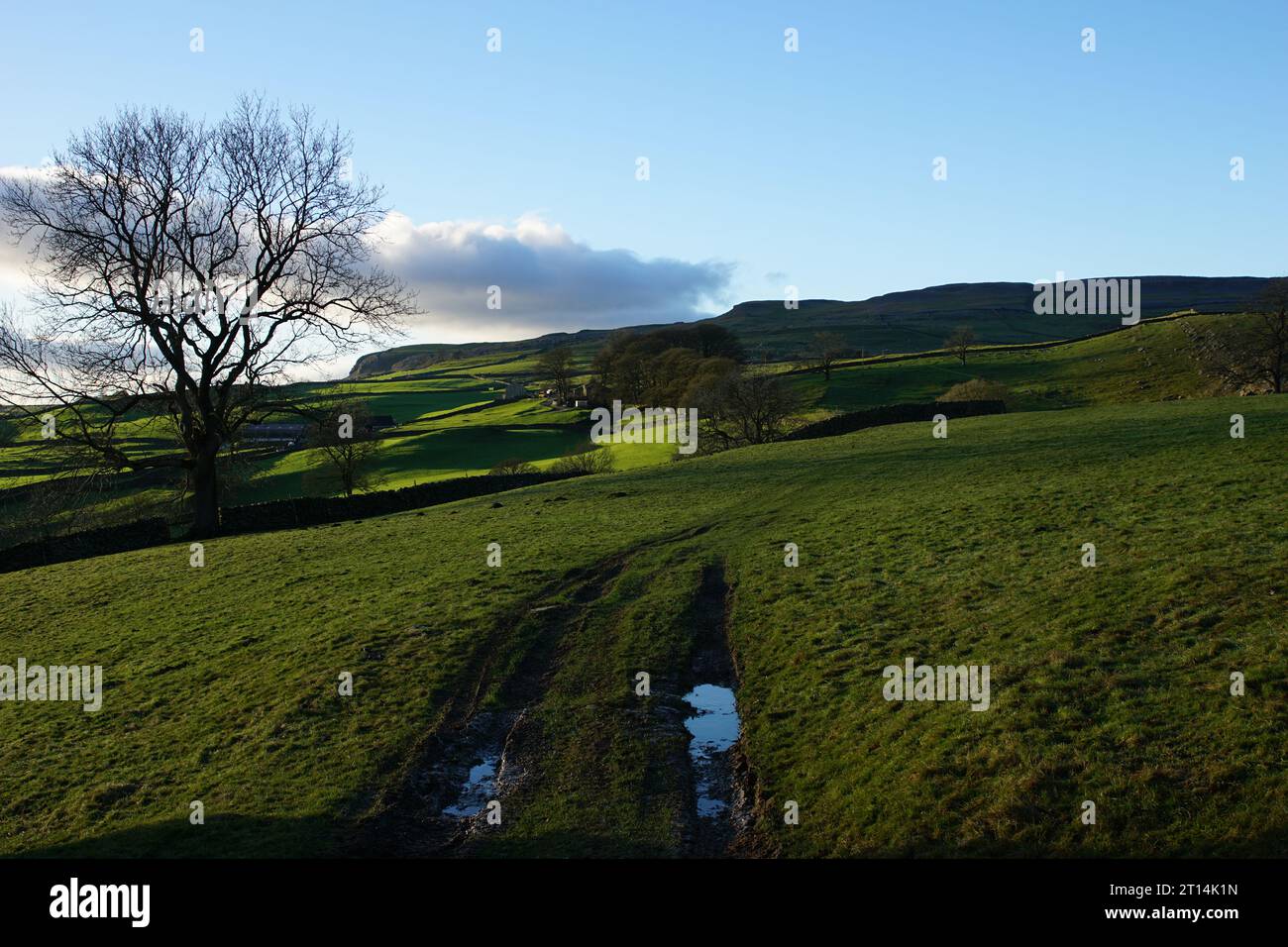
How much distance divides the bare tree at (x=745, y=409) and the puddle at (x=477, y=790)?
53981 mm

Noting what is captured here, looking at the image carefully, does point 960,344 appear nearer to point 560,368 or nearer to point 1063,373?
point 1063,373

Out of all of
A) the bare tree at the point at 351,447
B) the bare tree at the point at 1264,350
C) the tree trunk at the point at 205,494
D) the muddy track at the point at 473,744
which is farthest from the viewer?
the bare tree at the point at 351,447

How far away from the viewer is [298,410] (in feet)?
134

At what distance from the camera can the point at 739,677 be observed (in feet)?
58.4

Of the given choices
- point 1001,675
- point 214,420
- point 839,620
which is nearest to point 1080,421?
point 839,620

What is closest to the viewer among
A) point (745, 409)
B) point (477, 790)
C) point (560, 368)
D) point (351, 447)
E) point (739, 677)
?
point (477, 790)

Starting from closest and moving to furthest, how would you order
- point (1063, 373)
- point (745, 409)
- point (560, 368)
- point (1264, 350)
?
point (1264, 350)
point (745, 409)
point (1063, 373)
point (560, 368)

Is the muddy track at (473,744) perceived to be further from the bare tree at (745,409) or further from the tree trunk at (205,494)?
the bare tree at (745,409)

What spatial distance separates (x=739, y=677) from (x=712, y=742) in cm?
272

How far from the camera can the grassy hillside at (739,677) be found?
11859 mm

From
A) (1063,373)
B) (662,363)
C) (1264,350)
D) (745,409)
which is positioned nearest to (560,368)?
(662,363)

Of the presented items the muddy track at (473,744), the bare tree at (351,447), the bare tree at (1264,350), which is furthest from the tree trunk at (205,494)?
the bare tree at (1264,350)
